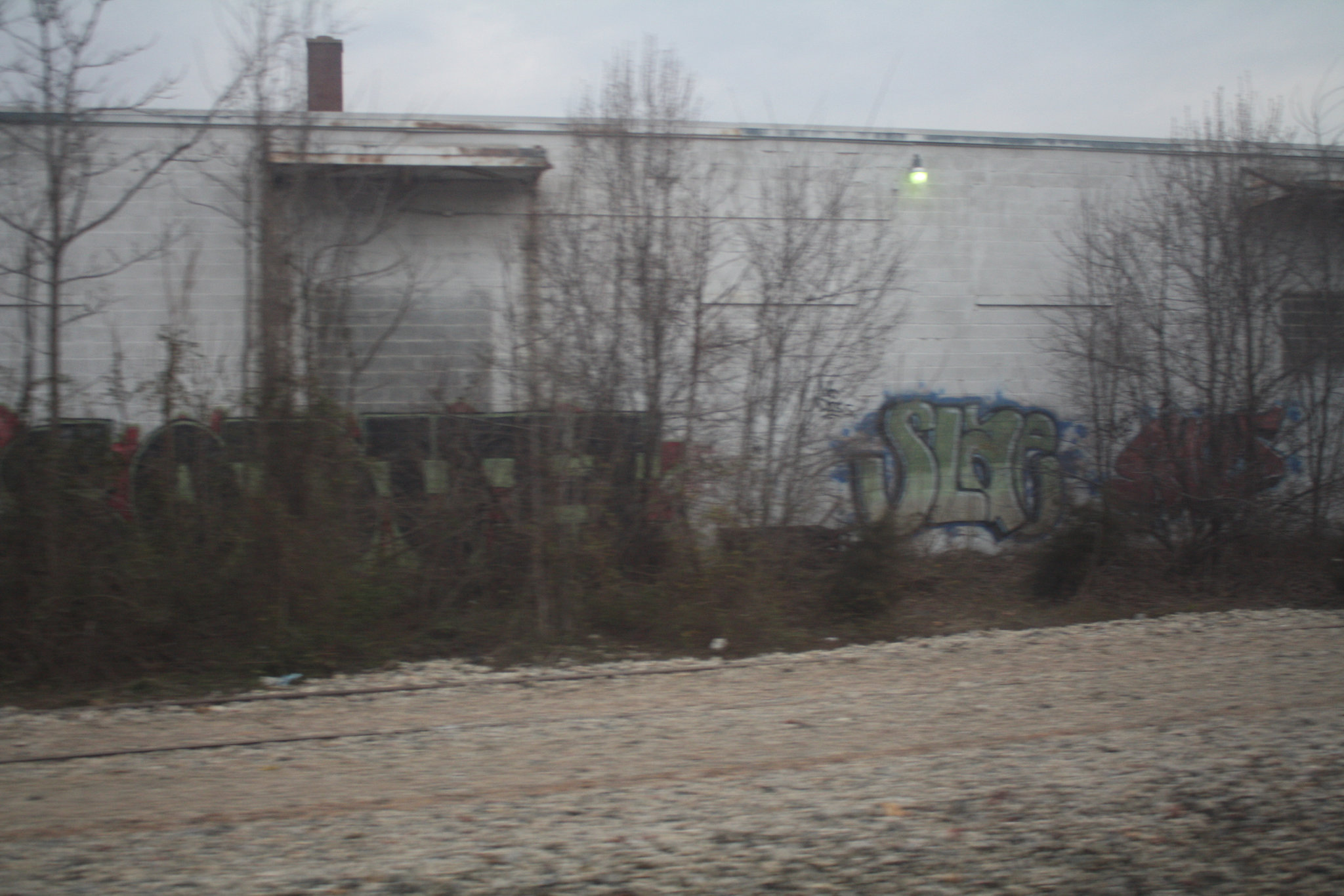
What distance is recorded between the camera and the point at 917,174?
1383 cm

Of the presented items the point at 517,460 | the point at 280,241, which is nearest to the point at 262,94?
the point at 280,241

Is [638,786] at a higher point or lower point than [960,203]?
lower

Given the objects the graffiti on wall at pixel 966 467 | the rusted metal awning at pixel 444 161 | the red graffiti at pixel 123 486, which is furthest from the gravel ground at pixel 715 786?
the rusted metal awning at pixel 444 161

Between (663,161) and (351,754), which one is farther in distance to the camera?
(663,161)

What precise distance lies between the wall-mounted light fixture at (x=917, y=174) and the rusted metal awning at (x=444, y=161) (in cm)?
542

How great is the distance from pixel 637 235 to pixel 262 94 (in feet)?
14.7

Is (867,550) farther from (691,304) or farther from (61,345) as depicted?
(61,345)

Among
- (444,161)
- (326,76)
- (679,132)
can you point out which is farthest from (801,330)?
(326,76)

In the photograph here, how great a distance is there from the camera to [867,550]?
10094 millimetres

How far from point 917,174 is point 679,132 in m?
4.24

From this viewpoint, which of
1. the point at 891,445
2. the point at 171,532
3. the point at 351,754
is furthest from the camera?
the point at 891,445

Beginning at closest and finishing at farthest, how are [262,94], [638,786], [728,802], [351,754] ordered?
[728,802] < [638,786] < [351,754] < [262,94]

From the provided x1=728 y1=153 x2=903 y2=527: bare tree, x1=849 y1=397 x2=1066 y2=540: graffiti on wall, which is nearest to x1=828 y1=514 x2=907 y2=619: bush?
x1=728 y1=153 x2=903 y2=527: bare tree

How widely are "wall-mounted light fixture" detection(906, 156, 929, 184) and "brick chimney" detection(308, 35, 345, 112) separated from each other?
8274 millimetres
